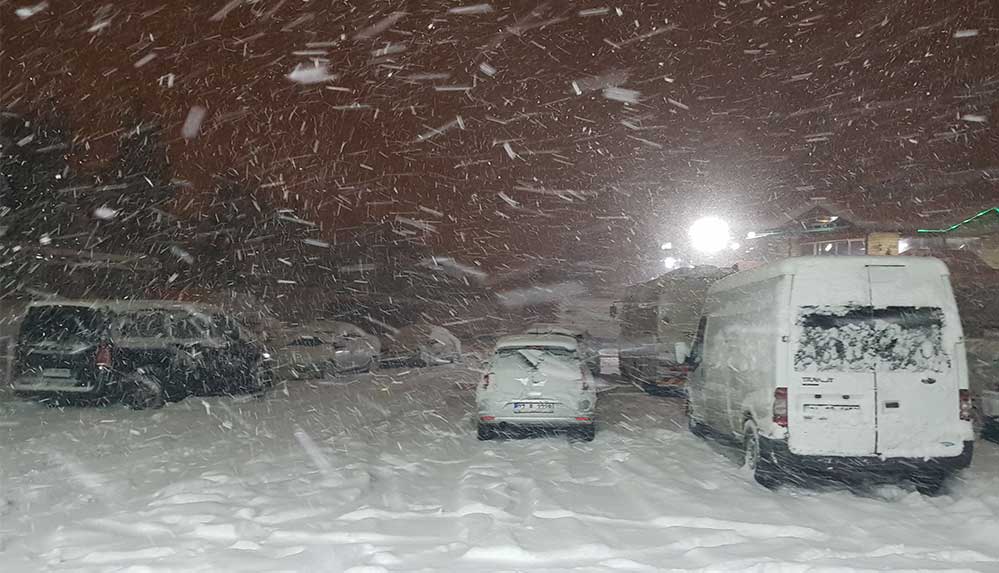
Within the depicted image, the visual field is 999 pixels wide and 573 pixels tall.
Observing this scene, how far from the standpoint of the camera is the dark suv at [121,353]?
41.1ft

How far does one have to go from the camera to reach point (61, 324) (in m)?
12.6

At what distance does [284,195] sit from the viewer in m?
37.8

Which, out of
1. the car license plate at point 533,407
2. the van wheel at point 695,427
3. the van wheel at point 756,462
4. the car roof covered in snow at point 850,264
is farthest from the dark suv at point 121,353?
the car roof covered in snow at point 850,264

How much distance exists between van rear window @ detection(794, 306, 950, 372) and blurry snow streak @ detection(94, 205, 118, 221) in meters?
25.0

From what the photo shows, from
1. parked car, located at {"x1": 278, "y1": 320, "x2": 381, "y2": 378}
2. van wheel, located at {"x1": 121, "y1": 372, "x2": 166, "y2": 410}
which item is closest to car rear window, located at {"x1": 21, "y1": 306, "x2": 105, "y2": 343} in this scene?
van wheel, located at {"x1": 121, "y1": 372, "x2": 166, "y2": 410}

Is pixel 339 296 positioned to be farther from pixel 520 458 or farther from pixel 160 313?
pixel 520 458

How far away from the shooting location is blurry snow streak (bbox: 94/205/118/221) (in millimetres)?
26969

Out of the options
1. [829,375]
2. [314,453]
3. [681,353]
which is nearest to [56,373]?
[314,453]

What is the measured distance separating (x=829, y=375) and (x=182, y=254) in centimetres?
2950

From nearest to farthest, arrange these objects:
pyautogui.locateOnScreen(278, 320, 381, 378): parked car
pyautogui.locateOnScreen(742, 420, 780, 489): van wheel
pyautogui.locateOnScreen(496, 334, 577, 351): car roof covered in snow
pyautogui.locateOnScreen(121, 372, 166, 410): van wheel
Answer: pyautogui.locateOnScreen(742, 420, 780, 489): van wheel, pyautogui.locateOnScreen(496, 334, 577, 351): car roof covered in snow, pyautogui.locateOnScreen(121, 372, 166, 410): van wheel, pyautogui.locateOnScreen(278, 320, 381, 378): parked car

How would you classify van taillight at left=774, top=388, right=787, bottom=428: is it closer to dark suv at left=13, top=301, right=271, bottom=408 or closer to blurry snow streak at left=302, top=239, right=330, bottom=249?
dark suv at left=13, top=301, right=271, bottom=408

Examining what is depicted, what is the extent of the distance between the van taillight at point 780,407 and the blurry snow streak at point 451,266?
47276 millimetres

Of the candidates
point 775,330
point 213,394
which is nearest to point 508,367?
point 775,330

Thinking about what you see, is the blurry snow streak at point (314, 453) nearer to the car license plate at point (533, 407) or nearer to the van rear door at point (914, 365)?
the car license plate at point (533, 407)
